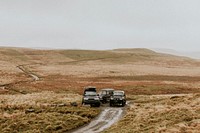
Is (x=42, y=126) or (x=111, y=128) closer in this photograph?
(x=111, y=128)

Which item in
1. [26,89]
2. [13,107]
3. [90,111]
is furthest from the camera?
[26,89]

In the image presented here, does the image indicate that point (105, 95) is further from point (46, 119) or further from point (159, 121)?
point (159, 121)

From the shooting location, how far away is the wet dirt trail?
106 ft

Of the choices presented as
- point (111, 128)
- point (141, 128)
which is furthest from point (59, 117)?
point (141, 128)

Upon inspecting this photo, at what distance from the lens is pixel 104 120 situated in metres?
36.6

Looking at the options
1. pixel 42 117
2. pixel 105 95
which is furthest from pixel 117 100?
pixel 42 117

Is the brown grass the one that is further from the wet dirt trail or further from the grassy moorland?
the grassy moorland

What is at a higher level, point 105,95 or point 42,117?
point 105,95

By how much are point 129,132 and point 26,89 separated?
44.0m

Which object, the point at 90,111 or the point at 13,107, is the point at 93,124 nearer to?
the point at 90,111

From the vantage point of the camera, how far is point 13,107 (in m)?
44.3

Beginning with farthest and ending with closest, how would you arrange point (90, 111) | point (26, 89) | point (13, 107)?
point (26, 89)
point (13, 107)
point (90, 111)

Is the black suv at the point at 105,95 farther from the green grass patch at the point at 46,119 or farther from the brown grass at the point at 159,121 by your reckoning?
the brown grass at the point at 159,121

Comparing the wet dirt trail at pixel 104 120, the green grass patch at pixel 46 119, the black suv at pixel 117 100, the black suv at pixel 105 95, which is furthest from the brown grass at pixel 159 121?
the black suv at pixel 105 95
